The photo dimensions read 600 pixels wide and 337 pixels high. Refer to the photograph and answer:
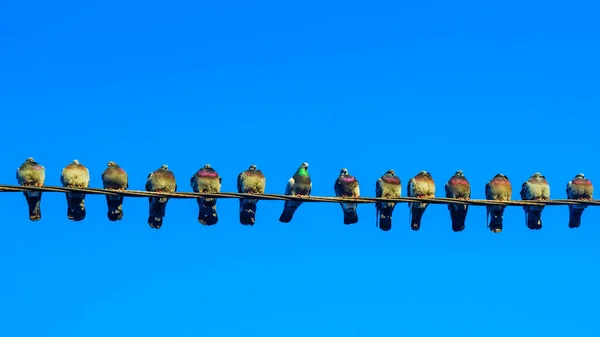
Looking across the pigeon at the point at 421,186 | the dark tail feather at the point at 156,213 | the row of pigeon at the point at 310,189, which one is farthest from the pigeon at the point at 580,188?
the dark tail feather at the point at 156,213

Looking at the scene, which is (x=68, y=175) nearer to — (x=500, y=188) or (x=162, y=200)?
(x=162, y=200)

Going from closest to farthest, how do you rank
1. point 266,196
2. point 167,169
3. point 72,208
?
point 266,196, point 72,208, point 167,169

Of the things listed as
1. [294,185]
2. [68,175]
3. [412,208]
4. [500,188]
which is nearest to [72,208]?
[68,175]

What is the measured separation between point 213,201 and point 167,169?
189 cm

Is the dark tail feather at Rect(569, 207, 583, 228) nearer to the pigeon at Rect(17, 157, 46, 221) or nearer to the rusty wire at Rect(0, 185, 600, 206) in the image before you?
the rusty wire at Rect(0, 185, 600, 206)

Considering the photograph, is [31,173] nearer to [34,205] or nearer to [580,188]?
[34,205]

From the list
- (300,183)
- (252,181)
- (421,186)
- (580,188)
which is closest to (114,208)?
(252,181)

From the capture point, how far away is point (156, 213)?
28.8 metres

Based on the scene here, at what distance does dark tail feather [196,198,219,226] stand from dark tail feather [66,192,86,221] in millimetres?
2337

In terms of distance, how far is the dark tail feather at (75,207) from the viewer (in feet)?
90.9

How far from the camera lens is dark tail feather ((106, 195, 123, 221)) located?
28.5 meters

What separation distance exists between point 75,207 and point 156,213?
176cm

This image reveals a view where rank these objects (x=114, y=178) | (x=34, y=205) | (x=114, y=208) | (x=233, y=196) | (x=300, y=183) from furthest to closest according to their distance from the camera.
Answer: (x=300, y=183) < (x=114, y=178) < (x=114, y=208) < (x=34, y=205) < (x=233, y=196)

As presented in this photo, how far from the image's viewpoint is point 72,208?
1092 inches
